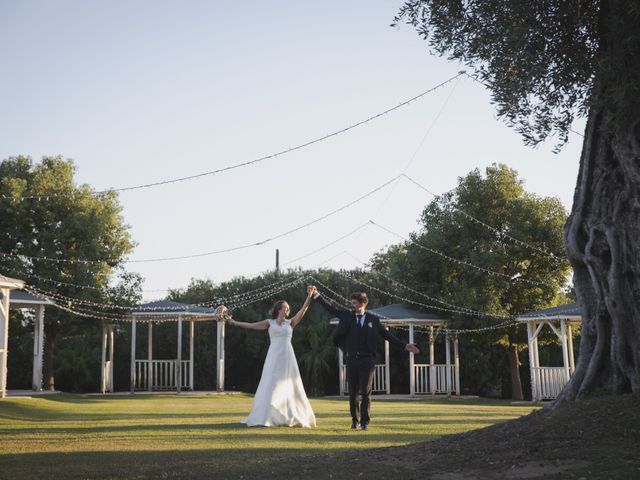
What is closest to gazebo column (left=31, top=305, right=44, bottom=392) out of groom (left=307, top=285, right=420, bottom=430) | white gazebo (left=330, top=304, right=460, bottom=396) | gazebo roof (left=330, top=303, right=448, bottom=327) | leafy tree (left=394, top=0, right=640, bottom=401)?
white gazebo (left=330, top=304, right=460, bottom=396)

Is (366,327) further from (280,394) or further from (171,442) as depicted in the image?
(171,442)

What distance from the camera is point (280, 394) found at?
1170cm

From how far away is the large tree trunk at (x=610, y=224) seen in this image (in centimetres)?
744

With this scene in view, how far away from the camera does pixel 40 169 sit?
31.2 m

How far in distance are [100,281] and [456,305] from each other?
13.2 m

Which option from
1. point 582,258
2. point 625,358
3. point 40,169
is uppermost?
point 40,169

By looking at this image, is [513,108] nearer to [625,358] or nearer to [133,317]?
[625,358]

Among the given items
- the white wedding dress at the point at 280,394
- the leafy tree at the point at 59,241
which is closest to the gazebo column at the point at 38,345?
the leafy tree at the point at 59,241

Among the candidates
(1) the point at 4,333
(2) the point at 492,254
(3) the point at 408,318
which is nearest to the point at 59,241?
(1) the point at 4,333

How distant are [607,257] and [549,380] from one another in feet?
60.9

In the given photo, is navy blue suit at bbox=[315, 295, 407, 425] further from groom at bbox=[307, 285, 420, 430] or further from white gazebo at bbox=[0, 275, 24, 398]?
white gazebo at bbox=[0, 275, 24, 398]

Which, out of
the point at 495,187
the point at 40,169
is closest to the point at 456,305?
the point at 495,187

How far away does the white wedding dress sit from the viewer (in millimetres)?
11562

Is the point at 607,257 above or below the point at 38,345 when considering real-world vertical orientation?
above
